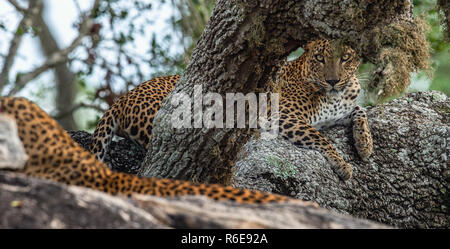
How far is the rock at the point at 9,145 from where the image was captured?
13.0ft

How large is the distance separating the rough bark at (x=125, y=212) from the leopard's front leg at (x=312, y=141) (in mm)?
3794

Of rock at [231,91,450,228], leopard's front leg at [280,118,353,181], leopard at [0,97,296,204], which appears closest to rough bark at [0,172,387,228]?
leopard at [0,97,296,204]

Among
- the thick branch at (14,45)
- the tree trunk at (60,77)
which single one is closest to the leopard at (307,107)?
the thick branch at (14,45)

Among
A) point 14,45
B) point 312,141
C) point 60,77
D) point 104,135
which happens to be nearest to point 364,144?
point 312,141

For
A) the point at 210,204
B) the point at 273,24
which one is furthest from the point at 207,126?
the point at 210,204

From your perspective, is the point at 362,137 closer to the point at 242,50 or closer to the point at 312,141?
the point at 312,141

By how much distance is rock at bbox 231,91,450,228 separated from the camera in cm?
746

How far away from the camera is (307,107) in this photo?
915 cm

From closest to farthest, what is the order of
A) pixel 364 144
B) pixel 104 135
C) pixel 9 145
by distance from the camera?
pixel 9 145 < pixel 104 135 < pixel 364 144

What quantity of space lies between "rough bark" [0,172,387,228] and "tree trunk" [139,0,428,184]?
2079 millimetres

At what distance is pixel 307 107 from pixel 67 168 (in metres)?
5.27

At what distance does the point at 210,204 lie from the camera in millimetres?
3869

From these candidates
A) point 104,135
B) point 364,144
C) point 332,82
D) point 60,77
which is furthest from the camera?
point 60,77
